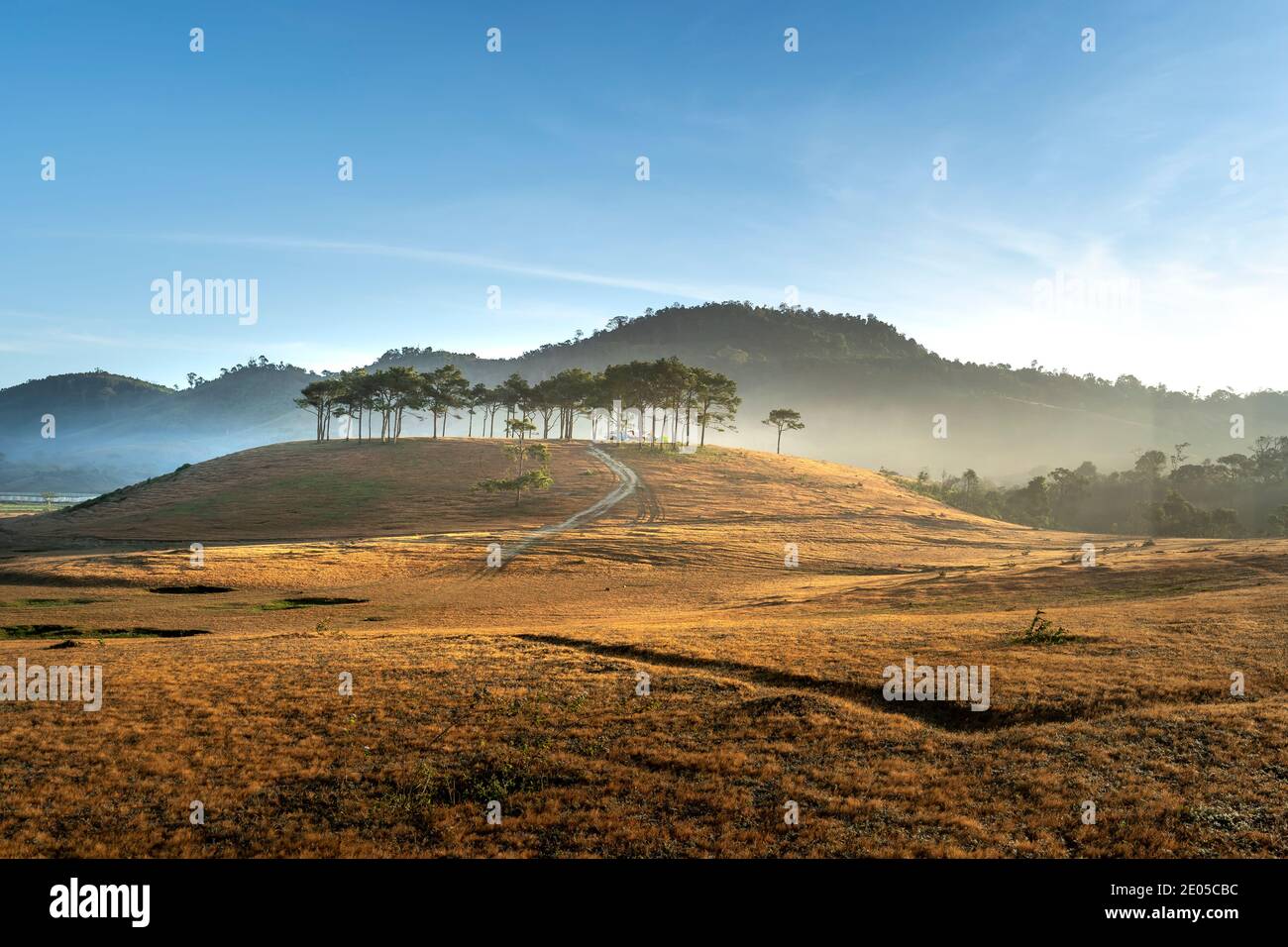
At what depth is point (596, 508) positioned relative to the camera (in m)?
101

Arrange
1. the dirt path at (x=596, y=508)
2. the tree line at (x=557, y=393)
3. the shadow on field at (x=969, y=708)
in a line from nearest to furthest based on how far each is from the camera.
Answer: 1. the shadow on field at (x=969, y=708)
2. the dirt path at (x=596, y=508)
3. the tree line at (x=557, y=393)

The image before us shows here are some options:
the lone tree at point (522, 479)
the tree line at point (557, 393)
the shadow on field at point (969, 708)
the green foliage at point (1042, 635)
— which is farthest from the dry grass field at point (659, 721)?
the tree line at point (557, 393)

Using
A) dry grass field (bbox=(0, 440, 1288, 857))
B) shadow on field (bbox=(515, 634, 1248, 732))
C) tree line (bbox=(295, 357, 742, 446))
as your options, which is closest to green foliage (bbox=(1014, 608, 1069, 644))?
dry grass field (bbox=(0, 440, 1288, 857))

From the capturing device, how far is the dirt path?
74.8 m

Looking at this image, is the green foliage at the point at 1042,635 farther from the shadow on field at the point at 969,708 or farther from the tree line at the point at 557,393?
the tree line at the point at 557,393

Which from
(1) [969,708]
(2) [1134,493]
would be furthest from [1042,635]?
(2) [1134,493]

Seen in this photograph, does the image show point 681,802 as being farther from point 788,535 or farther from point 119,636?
point 788,535

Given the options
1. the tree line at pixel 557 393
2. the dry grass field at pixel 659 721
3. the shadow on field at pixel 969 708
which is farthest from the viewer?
the tree line at pixel 557 393

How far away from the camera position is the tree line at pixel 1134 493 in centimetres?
13975

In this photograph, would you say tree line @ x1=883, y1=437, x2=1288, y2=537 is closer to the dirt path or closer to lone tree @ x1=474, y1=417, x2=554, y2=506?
the dirt path

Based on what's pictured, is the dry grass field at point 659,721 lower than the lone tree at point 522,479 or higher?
lower

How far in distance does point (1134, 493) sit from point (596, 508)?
428ft

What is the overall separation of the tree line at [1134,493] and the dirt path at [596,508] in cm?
7150

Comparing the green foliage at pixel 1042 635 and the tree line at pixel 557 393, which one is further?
the tree line at pixel 557 393
